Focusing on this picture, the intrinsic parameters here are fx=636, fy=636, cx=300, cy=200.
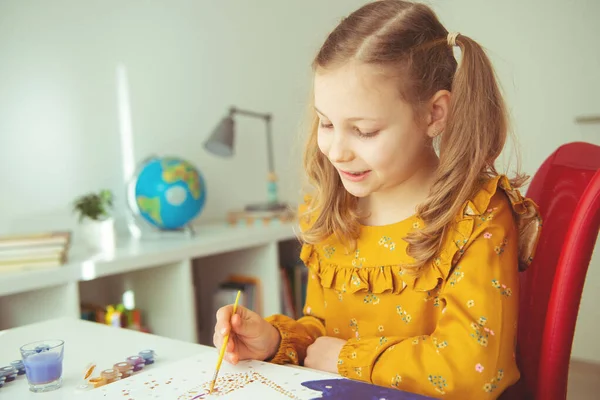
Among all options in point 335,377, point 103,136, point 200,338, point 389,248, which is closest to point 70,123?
point 103,136

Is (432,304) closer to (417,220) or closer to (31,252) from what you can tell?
(417,220)

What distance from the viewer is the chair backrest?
837 mm

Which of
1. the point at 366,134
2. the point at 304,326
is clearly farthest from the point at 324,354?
the point at 366,134

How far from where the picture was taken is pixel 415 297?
1036 mm

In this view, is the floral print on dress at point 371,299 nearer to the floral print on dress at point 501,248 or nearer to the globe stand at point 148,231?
the floral print on dress at point 501,248

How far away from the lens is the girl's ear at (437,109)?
1.02m

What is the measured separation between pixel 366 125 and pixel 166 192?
1404 mm

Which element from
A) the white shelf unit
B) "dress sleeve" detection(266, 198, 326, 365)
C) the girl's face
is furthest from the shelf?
the girl's face

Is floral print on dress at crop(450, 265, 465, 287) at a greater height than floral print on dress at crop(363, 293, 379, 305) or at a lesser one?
greater

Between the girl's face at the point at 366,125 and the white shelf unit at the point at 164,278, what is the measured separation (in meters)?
1.10

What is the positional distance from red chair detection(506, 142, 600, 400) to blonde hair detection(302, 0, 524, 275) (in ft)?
0.26

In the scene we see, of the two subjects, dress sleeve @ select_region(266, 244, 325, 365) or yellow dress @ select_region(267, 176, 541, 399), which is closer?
yellow dress @ select_region(267, 176, 541, 399)

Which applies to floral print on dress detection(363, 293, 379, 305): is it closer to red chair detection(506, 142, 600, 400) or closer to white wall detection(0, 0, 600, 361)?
red chair detection(506, 142, 600, 400)

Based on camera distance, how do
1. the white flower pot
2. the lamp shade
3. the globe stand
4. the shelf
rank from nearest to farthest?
1. the shelf
2. the white flower pot
3. the globe stand
4. the lamp shade
